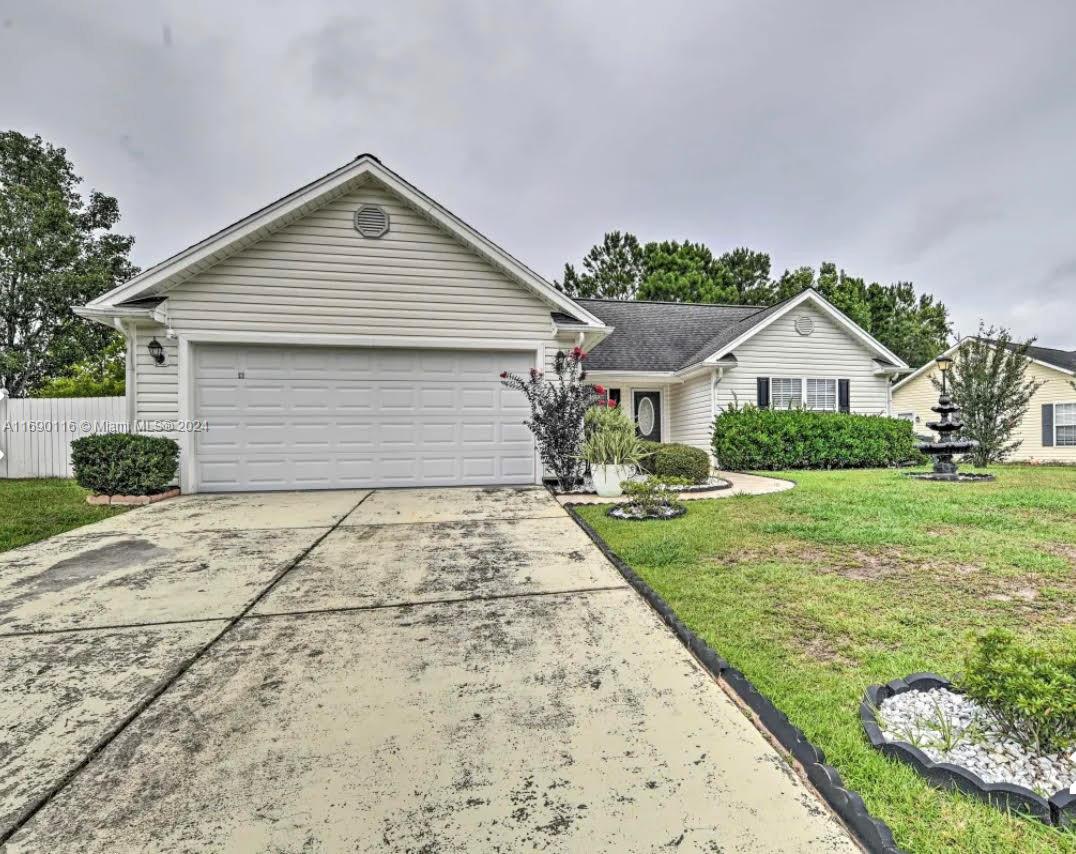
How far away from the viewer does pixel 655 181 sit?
56.6ft

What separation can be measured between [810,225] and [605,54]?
53.7 feet

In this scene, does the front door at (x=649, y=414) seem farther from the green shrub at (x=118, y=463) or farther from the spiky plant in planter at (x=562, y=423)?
the green shrub at (x=118, y=463)

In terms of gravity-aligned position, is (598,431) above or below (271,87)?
below

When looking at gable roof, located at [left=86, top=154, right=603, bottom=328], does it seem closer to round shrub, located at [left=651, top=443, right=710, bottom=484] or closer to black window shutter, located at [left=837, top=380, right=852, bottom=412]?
round shrub, located at [left=651, top=443, right=710, bottom=484]

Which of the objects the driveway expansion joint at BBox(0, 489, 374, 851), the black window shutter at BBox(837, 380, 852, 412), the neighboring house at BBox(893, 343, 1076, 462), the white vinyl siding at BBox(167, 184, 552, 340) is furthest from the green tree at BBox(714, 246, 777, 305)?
the driveway expansion joint at BBox(0, 489, 374, 851)

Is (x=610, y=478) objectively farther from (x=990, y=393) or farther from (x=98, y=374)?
(x=98, y=374)

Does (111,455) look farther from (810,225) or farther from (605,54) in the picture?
(810,225)

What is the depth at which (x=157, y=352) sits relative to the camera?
729cm

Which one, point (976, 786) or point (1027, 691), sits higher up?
point (1027, 691)

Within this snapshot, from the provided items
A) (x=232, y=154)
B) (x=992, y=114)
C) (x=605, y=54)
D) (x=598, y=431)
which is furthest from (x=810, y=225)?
(x=232, y=154)

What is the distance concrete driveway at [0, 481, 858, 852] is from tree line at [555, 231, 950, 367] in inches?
1110

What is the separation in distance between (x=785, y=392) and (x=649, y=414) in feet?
12.2

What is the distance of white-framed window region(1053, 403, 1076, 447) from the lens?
49.3ft

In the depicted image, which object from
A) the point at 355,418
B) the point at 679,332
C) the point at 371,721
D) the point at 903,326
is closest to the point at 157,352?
the point at 355,418
